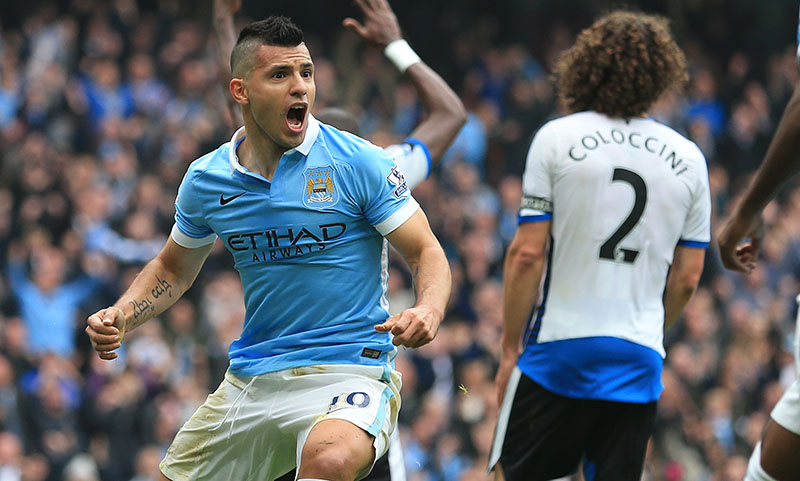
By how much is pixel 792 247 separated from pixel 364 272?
11.9 metres

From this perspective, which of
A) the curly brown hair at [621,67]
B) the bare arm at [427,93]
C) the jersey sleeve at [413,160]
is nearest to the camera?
the curly brown hair at [621,67]

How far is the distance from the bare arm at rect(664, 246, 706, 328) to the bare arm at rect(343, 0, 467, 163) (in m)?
1.44

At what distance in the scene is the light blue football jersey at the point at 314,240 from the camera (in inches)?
193

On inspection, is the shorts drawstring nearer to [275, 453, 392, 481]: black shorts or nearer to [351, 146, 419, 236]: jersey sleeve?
[351, 146, 419, 236]: jersey sleeve

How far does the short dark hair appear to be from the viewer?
497 cm

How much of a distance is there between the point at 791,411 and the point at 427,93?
311 cm

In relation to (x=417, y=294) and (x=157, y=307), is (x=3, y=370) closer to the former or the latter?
(x=157, y=307)

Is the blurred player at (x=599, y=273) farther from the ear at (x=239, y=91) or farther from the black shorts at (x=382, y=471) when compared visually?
the ear at (x=239, y=91)

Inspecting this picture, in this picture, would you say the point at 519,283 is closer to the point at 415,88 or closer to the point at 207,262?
the point at 415,88

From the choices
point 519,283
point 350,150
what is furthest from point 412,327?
point 519,283

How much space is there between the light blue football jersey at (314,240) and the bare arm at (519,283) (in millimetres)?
885

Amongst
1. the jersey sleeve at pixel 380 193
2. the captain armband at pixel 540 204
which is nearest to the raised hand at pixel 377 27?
the captain armband at pixel 540 204

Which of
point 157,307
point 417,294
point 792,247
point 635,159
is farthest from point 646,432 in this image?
point 792,247

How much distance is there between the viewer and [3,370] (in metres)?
11.3
